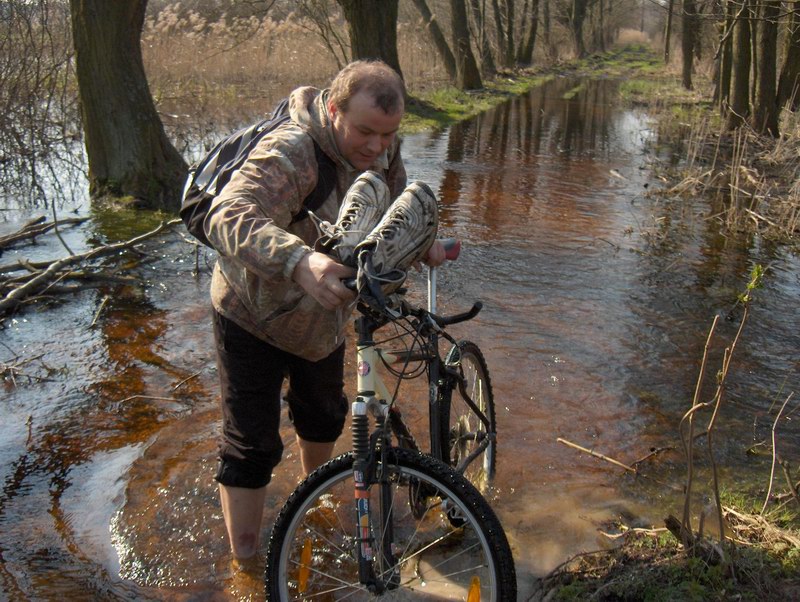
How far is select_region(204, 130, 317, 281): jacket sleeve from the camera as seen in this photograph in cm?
245

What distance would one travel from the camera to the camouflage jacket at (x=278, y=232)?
2473mm

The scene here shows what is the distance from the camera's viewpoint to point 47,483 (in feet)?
13.0

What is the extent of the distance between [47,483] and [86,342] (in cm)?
179

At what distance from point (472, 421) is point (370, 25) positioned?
13859 millimetres

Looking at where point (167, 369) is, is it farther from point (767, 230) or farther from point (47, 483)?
point (767, 230)

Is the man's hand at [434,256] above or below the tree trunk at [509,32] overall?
below

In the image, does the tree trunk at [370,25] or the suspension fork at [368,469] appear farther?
the tree trunk at [370,25]

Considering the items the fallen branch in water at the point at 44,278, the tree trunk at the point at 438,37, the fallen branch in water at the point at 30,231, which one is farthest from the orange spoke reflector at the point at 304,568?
the tree trunk at the point at 438,37

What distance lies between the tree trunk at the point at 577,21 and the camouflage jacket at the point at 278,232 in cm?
4631

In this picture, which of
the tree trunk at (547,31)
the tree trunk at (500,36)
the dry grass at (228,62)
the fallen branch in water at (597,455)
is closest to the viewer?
the fallen branch in water at (597,455)

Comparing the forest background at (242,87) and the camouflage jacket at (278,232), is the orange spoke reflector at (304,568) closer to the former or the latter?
the camouflage jacket at (278,232)

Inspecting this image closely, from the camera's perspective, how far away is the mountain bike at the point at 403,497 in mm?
2576

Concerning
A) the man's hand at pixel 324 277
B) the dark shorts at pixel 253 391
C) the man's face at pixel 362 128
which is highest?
the man's face at pixel 362 128

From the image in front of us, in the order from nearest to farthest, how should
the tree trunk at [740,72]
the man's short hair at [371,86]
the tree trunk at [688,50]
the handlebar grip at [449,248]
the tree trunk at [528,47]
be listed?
the man's short hair at [371,86] → the handlebar grip at [449,248] → the tree trunk at [740,72] → the tree trunk at [688,50] → the tree trunk at [528,47]
